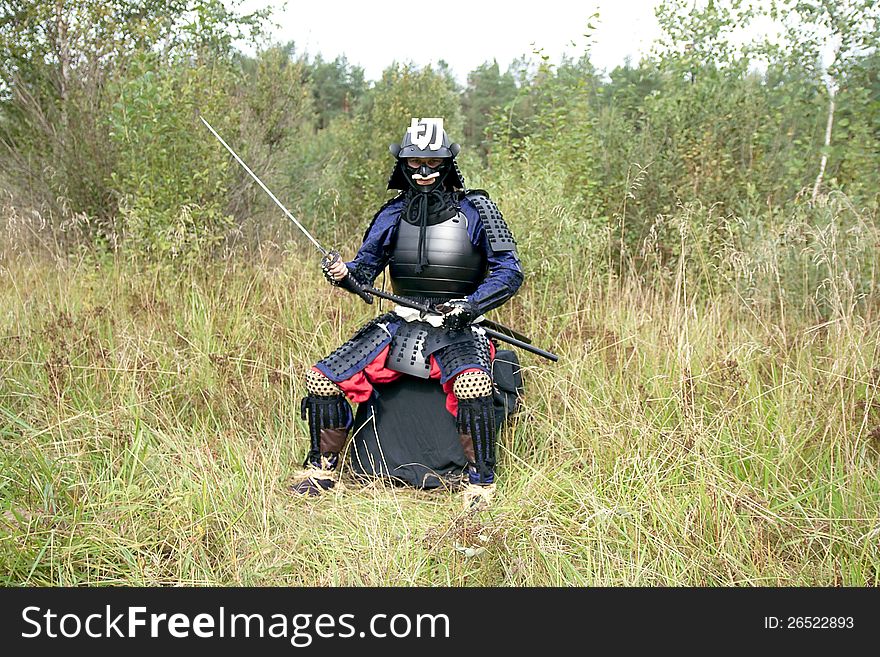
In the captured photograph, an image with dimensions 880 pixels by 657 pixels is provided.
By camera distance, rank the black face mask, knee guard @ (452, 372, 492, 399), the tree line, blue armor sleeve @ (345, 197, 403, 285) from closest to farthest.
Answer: knee guard @ (452, 372, 492, 399) < the black face mask < blue armor sleeve @ (345, 197, 403, 285) < the tree line

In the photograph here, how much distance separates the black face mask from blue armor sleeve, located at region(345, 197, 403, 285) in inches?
5.8

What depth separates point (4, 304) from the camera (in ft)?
15.3

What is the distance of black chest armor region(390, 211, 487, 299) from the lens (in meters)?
3.57

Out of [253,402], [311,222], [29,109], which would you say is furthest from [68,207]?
[253,402]

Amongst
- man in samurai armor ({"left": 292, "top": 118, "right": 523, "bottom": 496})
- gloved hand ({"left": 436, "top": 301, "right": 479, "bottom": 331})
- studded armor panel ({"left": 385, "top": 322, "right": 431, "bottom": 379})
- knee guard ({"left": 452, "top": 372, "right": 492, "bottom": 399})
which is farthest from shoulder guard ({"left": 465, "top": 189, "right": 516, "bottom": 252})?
knee guard ({"left": 452, "top": 372, "right": 492, "bottom": 399})

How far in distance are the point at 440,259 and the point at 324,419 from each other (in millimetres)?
912

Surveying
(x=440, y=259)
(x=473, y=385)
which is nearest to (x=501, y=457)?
(x=473, y=385)

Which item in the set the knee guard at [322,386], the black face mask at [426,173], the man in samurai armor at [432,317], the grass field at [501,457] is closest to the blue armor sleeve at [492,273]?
the man in samurai armor at [432,317]

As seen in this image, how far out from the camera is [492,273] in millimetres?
3590

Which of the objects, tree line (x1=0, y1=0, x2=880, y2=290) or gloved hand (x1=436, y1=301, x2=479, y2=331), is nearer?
gloved hand (x1=436, y1=301, x2=479, y2=331)

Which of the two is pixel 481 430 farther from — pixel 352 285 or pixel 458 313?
pixel 352 285

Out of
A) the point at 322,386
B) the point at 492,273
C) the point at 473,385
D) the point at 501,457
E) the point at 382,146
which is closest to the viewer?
the point at 473,385

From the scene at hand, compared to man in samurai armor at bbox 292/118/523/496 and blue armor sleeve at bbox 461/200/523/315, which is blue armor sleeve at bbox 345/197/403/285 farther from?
blue armor sleeve at bbox 461/200/523/315

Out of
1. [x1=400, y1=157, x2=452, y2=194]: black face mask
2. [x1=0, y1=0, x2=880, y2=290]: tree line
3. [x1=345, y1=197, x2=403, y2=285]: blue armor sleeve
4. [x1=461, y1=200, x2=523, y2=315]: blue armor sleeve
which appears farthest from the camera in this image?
[x1=0, y1=0, x2=880, y2=290]: tree line
